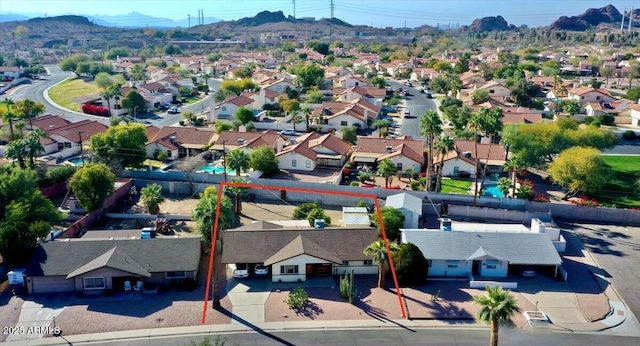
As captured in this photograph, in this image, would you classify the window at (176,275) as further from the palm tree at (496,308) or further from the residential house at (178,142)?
the residential house at (178,142)

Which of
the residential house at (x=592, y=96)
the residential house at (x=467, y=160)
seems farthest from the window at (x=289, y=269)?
the residential house at (x=592, y=96)

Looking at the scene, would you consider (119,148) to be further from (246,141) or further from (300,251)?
(300,251)

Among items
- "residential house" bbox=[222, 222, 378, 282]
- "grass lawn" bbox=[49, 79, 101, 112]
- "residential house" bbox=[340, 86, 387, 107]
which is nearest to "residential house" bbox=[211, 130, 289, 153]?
"residential house" bbox=[222, 222, 378, 282]

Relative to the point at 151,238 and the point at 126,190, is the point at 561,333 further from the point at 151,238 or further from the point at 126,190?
the point at 126,190

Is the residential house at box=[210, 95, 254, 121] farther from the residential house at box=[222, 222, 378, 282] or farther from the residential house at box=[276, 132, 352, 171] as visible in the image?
the residential house at box=[222, 222, 378, 282]

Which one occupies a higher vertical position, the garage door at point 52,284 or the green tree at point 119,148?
the green tree at point 119,148

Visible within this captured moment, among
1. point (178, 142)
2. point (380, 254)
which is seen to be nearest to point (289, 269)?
point (380, 254)

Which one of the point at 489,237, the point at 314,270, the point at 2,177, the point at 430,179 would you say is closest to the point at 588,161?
the point at 430,179
